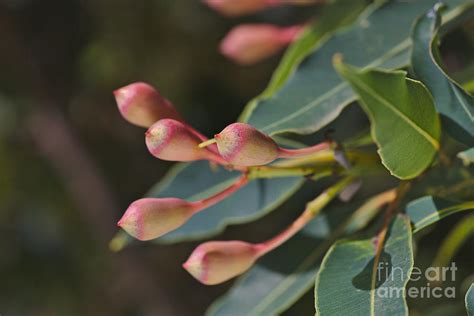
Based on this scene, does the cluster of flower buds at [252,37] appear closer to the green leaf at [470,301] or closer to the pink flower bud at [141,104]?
the pink flower bud at [141,104]

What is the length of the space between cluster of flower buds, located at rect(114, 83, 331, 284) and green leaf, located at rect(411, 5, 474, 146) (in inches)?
4.1

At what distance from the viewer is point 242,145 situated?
25.2 inches

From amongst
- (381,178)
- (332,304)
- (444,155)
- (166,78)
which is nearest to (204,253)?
(332,304)

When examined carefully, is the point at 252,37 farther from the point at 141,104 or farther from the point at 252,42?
the point at 141,104

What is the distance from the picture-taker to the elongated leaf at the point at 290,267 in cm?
88

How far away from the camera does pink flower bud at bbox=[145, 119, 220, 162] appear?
0.67m

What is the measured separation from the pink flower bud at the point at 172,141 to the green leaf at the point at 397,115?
0.14 meters

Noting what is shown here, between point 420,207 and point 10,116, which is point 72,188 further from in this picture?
point 420,207

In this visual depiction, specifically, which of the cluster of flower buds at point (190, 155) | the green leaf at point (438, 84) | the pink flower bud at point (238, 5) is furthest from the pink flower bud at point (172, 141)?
the pink flower bud at point (238, 5)

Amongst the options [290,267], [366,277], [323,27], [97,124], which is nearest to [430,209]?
[366,277]

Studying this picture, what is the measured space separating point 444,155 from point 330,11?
0.32 meters

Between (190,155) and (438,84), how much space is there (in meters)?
0.23

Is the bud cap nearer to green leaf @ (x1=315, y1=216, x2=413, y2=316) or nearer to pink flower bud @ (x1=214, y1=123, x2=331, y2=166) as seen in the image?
pink flower bud @ (x1=214, y1=123, x2=331, y2=166)

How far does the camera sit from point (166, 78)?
1922mm
